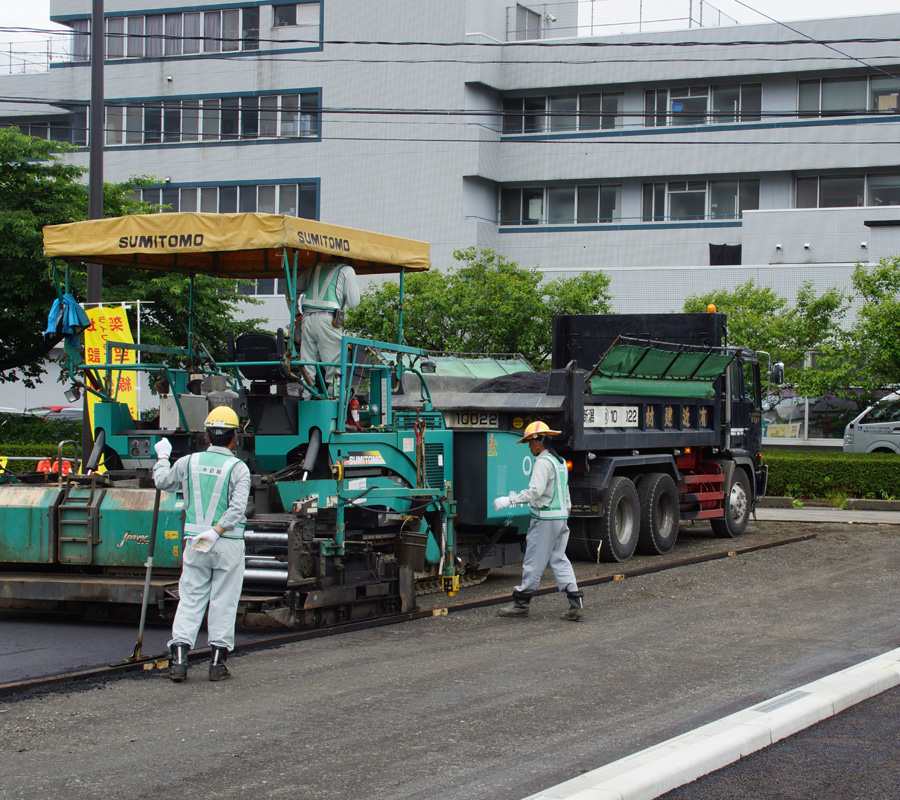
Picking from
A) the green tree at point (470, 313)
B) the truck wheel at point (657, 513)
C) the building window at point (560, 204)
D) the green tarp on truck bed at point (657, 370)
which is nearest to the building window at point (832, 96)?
the building window at point (560, 204)

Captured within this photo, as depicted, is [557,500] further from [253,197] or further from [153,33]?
[153,33]

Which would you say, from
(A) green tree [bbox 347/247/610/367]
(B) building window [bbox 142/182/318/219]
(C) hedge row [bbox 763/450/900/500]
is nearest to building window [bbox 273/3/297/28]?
(B) building window [bbox 142/182/318/219]

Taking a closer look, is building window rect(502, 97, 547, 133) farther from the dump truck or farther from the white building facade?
the dump truck

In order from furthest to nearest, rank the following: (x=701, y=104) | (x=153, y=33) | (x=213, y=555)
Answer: (x=153, y=33)
(x=701, y=104)
(x=213, y=555)

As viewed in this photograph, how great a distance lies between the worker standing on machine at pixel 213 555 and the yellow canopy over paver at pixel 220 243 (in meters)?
2.45

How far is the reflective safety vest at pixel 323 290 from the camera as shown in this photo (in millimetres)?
10508

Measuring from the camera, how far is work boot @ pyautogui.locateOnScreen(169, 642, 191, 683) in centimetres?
763

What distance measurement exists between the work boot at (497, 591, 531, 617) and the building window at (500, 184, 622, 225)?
33891mm

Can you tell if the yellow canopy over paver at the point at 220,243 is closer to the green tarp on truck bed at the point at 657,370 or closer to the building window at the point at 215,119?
the green tarp on truck bed at the point at 657,370

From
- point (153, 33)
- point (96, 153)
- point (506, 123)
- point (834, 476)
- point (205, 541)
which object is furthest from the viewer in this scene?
point (153, 33)

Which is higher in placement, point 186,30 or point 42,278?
point 186,30

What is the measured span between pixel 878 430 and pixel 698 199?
15.8m

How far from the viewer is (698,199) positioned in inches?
1657

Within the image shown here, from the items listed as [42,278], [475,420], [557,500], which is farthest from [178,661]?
[42,278]
